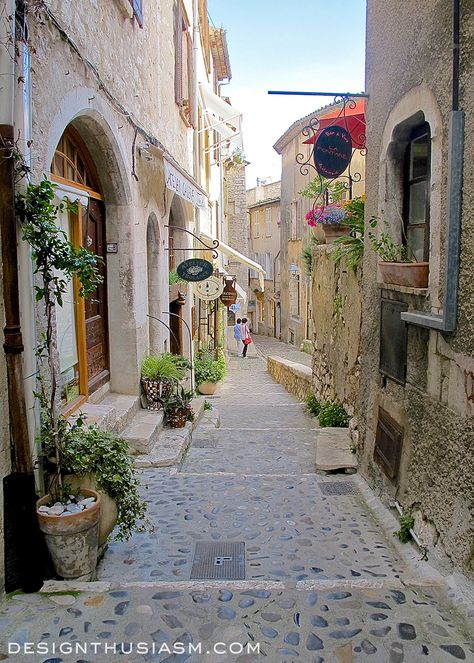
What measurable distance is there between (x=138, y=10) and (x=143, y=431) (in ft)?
17.2

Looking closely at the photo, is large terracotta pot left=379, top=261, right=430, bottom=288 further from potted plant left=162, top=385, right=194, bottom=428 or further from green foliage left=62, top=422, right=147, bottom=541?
potted plant left=162, top=385, right=194, bottom=428

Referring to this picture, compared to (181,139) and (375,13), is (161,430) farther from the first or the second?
(181,139)

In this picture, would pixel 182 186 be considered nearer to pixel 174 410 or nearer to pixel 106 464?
pixel 174 410

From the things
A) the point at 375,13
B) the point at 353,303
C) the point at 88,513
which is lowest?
the point at 88,513

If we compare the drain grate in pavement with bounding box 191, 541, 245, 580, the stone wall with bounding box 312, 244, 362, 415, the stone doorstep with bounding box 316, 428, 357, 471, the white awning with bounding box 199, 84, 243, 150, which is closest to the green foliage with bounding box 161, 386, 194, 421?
the stone doorstep with bounding box 316, 428, 357, 471

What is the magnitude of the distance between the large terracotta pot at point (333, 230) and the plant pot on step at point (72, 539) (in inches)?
252

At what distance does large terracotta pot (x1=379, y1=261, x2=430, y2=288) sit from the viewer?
4.35 metres

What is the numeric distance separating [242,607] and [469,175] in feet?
9.28

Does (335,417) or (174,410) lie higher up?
(174,410)

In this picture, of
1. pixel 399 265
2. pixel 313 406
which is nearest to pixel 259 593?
pixel 399 265

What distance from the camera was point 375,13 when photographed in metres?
5.73

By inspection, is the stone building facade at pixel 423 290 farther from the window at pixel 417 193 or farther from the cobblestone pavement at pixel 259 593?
the cobblestone pavement at pixel 259 593

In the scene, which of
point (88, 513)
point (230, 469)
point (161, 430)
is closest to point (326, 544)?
point (88, 513)

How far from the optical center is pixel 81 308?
6309mm
